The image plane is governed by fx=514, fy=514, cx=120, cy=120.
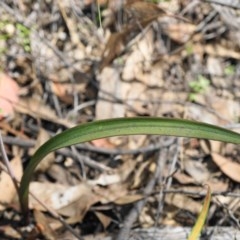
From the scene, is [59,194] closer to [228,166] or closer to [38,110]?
[38,110]

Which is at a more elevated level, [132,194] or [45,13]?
[45,13]

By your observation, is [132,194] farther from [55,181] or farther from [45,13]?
[45,13]

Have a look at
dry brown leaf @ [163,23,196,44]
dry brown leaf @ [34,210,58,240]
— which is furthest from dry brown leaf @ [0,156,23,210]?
dry brown leaf @ [163,23,196,44]

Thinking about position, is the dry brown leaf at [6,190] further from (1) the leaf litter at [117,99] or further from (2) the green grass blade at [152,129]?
(2) the green grass blade at [152,129]

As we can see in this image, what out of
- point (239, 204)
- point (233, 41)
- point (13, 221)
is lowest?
point (13, 221)

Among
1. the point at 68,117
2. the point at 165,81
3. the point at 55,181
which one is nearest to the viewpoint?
the point at 55,181

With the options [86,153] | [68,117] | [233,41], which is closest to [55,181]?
[86,153]

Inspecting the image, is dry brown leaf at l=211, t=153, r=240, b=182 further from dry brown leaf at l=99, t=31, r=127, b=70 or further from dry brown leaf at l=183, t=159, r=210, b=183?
dry brown leaf at l=99, t=31, r=127, b=70

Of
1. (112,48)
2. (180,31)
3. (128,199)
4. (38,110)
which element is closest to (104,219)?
(128,199)
